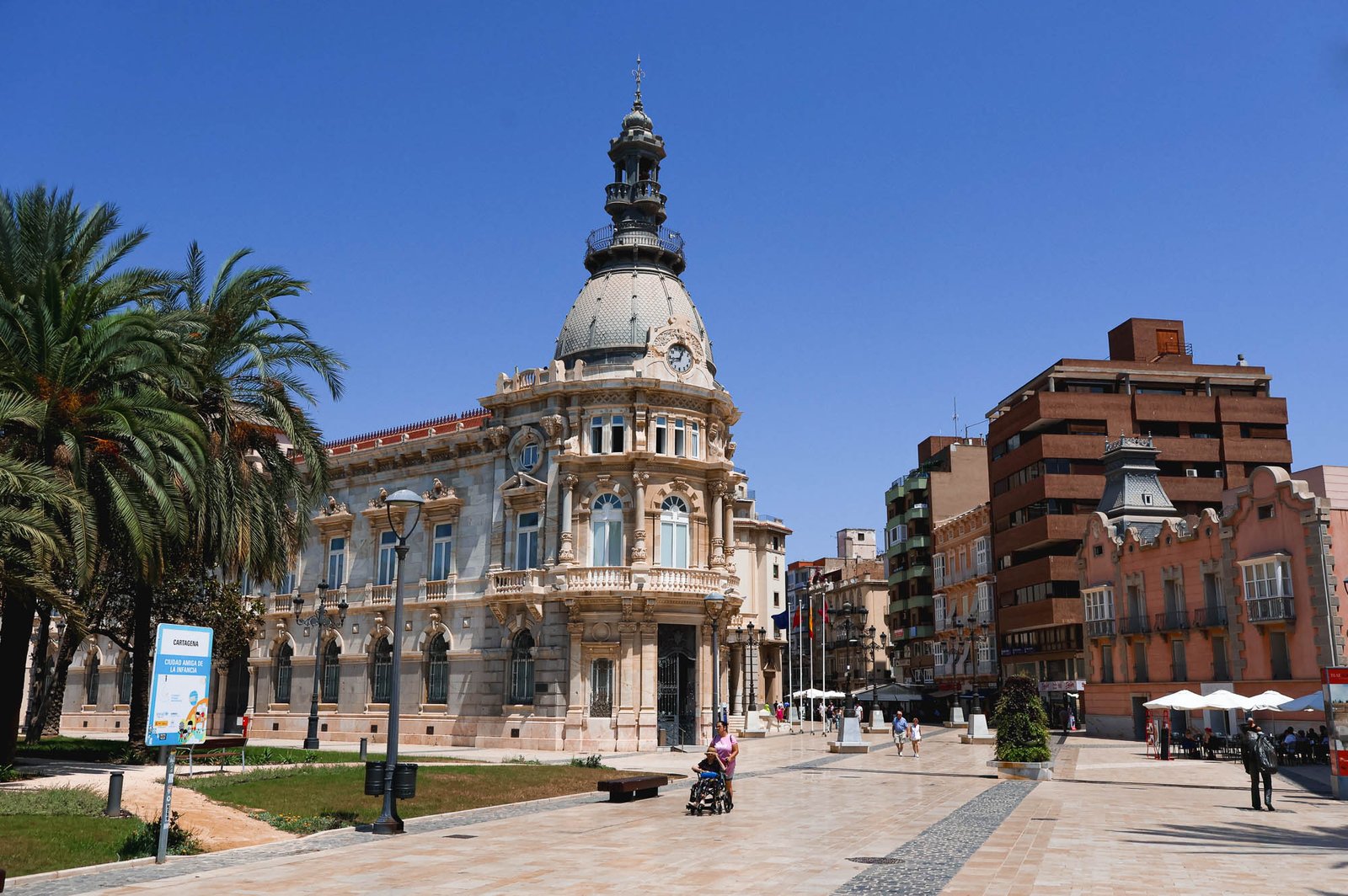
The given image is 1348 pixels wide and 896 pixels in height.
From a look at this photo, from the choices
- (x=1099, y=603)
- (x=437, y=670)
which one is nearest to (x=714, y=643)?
(x=437, y=670)

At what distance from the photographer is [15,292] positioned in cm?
2514

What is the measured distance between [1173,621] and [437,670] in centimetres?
3313

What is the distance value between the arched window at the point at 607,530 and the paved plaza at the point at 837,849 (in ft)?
56.7

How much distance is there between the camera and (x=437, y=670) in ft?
Result: 153

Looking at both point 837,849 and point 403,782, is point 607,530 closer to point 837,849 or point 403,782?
point 403,782

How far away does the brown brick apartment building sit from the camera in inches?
2559

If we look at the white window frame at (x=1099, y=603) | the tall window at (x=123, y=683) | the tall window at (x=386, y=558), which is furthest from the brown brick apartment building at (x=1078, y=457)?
the tall window at (x=123, y=683)

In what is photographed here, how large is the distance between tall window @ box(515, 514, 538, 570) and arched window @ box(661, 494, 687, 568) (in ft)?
17.6

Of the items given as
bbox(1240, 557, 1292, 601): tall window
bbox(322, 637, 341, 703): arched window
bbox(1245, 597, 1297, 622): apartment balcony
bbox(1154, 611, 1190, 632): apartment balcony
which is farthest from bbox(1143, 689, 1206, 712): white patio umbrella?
bbox(322, 637, 341, 703): arched window

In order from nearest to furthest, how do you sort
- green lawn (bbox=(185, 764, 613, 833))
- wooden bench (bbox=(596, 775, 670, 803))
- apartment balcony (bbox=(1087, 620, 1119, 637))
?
green lawn (bbox=(185, 764, 613, 833))
wooden bench (bbox=(596, 775, 670, 803))
apartment balcony (bbox=(1087, 620, 1119, 637))

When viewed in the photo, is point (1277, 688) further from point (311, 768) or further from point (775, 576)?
point (775, 576)

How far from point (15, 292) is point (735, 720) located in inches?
1343

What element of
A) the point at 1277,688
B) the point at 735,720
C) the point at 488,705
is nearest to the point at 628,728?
the point at 488,705

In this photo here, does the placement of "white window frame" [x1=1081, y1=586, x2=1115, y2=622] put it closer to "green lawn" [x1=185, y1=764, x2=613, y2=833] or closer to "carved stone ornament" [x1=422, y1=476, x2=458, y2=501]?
"carved stone ornament" [x1=422, y1=476, x2=458, y2=501]
